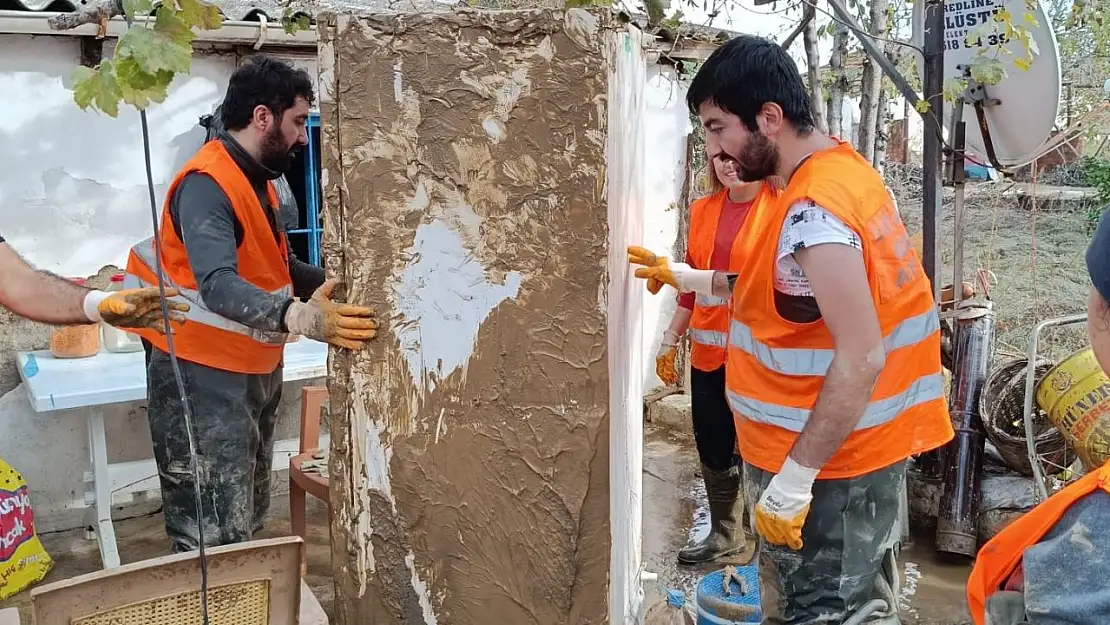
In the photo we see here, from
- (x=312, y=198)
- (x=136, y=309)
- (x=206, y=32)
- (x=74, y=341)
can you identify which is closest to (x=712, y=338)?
(x=136, y=309)

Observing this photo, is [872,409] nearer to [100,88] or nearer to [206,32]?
[100,88]

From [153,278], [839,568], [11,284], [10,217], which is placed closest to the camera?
[839,568]

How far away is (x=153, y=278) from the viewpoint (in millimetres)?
2701

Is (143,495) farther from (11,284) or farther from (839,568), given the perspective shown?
(839,568)

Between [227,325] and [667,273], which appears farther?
[667,273]

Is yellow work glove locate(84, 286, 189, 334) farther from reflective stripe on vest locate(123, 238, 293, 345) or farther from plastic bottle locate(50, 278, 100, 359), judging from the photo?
plastic bottle locate(50, 278, 100, 359)

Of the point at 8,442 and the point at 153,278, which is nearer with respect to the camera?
the point at 153,278

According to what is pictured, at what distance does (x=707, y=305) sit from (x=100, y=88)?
238 centimetres

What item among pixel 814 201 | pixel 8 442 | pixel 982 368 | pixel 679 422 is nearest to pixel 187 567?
pixel 814 201

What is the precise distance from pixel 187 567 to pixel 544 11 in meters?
1.29

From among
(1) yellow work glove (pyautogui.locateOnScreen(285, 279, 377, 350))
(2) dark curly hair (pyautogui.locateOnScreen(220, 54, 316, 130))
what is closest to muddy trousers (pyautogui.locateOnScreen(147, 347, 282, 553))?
(2) dark curly hair (pyautogui.locateOnScreen(220, 54, 316, 130))

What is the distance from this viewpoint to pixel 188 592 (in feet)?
5.62

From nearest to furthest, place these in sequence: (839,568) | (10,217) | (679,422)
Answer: (839,568)
(10,217)
(679,422)

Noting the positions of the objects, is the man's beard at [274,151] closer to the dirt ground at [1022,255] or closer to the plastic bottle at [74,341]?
the plastic bottle at [74,341]
